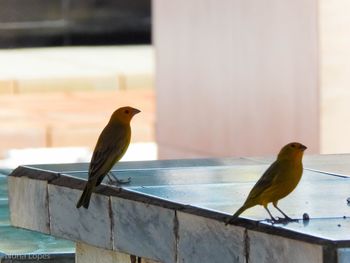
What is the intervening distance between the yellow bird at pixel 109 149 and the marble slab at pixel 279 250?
0.91 metres

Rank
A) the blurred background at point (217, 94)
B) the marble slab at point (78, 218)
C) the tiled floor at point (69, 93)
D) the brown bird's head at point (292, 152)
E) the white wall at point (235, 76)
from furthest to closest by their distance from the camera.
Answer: the tiled floor at point (69, 93), the white wall at point (235, 76), the blurred background at point (217, 94), the marble slab at point (78, 218), the brown bird's head at point (292, 152)

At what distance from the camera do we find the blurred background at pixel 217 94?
8992mm

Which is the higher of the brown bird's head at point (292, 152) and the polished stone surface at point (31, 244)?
the brown bird's head at point (292, 152)

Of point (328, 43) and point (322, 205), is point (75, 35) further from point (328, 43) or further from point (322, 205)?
point (322, 205)

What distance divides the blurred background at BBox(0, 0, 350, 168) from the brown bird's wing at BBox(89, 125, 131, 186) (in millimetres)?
4380

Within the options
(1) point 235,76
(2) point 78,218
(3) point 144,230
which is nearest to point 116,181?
(2) point 78,218

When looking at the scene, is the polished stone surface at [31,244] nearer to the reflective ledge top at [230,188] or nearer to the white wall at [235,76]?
the reflective ledge top at [230,188]

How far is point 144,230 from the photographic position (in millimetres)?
3654

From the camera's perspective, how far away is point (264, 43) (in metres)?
10.1

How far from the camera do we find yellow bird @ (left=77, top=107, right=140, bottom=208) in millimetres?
4031

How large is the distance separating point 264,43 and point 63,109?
6295 mm

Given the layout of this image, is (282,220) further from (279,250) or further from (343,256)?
(343,256)

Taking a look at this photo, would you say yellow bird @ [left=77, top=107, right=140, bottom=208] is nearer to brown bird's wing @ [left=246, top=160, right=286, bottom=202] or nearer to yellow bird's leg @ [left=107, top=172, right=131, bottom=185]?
yellow bird's leg @ [left=107, top=172, right=131, bottom=185]

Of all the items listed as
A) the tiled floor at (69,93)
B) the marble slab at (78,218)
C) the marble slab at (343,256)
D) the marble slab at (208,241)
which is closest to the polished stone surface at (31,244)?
the marble slab at (78,218)
